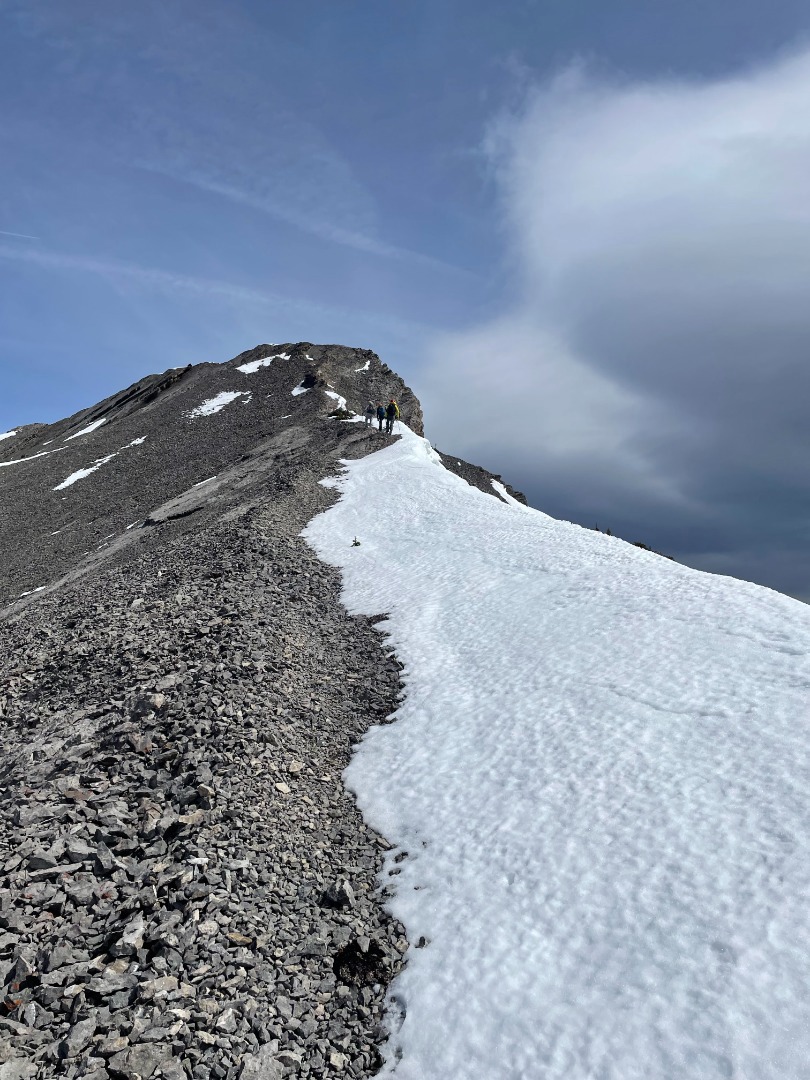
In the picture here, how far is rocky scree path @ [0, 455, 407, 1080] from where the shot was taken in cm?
586

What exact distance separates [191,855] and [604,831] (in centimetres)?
527

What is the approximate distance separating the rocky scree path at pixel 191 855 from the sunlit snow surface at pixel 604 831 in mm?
652

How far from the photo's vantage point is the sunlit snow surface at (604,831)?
571 centimetres

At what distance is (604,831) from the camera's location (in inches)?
310

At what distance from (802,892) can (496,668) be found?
695cm

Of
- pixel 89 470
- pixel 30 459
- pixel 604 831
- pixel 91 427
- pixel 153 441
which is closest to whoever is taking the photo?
pixel 604 831

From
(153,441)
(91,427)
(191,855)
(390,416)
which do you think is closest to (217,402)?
(153,441)

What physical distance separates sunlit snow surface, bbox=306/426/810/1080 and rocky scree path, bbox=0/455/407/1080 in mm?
652

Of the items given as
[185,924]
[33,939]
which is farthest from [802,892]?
[33,939]

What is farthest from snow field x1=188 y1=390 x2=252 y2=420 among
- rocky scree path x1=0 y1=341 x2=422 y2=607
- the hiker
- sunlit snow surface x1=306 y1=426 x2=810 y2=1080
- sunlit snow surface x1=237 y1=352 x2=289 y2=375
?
sunlit snow surface x1=306 y1=426 x2=810 y2=1080

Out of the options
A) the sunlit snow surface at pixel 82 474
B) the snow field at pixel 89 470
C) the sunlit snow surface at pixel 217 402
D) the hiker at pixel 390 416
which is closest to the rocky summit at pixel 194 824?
the hiker at pixel 390 416

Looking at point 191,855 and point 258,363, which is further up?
point 258,363

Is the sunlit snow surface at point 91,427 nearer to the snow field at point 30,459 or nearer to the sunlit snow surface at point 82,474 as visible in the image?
the snow field at point 30,459

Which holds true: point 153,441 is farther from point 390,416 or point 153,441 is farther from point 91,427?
point 91,427
